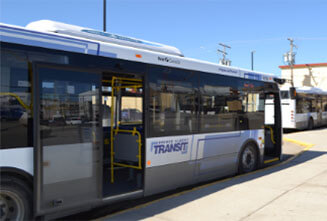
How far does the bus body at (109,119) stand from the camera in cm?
A: 413

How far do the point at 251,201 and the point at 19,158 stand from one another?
12.9 ft

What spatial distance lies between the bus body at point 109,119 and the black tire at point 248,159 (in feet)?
0.09

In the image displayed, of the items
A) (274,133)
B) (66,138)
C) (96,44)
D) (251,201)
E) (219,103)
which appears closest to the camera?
(66,138)

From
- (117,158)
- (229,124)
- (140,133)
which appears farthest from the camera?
(229,124)

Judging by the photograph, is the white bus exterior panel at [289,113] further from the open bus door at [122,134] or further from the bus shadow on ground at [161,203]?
the open bus door at [122,134]

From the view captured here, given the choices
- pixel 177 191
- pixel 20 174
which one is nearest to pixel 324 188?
pixel 177 191

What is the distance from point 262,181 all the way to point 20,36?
5.80 m

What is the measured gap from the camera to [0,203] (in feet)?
13.2

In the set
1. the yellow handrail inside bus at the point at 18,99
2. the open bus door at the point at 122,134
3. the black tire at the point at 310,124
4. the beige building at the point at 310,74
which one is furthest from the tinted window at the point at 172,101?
the beige building at the point at 310,74

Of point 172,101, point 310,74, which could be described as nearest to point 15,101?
point 172,101

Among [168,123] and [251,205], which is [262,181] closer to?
[251,205]

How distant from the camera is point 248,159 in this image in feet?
28.0

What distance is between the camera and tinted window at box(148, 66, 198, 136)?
5.84m

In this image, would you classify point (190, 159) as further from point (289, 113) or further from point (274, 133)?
point (289, 113)
